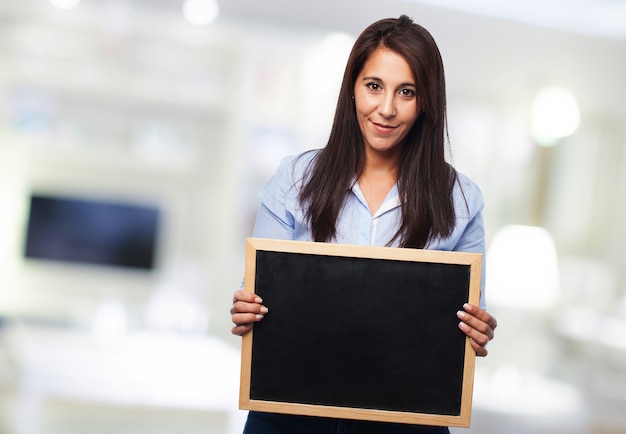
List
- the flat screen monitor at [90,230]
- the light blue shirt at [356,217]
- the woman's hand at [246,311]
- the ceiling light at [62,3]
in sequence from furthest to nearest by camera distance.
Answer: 1. the flat screen monitor at [90,230]
2. the ceiling light at [62,3]
3. the light blue shirt at [356,217]
4. the woman's hand at [246,311]

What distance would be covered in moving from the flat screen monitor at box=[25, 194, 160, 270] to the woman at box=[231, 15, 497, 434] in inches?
181

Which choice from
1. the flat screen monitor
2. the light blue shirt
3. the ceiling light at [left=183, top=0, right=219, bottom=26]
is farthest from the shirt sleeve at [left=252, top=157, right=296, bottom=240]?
the flat screen monitor

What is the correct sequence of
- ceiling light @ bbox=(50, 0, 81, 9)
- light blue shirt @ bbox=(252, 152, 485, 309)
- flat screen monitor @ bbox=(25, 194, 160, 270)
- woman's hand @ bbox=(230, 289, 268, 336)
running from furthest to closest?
flat screen monitor @ bbox=(25, 194, 160, 270) < ceiling light @ bbox=(50, 0, 81, 9) < light blue shirt @ bbox=(252, 152, 485, 309) < woman's hand @ bbox=(230, 289, 268, 336)

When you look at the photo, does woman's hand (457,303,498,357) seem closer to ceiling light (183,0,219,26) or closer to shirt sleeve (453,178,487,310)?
shirt sleeve (453,178,487,310)

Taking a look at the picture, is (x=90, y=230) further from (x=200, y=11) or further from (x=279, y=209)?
(x=279, y=209)

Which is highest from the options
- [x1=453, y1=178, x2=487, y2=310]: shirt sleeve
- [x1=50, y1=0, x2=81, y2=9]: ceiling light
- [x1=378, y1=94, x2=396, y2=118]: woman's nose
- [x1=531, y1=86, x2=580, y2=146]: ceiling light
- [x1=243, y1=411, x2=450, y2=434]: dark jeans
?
[x1=50, y1=0, x2=81, y2=9]: ceiling light

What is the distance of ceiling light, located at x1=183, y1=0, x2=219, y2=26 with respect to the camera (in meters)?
5.78

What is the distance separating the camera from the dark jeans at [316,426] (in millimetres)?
1520

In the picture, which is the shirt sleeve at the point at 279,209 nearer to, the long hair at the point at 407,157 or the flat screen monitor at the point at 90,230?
the long hair at the point at 407,157

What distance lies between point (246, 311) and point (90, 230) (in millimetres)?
4855

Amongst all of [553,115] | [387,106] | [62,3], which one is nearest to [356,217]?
[387,106]

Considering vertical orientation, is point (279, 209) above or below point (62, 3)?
below

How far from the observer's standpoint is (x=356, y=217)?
1568 millimetres

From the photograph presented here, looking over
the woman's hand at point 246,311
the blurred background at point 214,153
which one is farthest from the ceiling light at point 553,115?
the woman's hand at point 246,311
